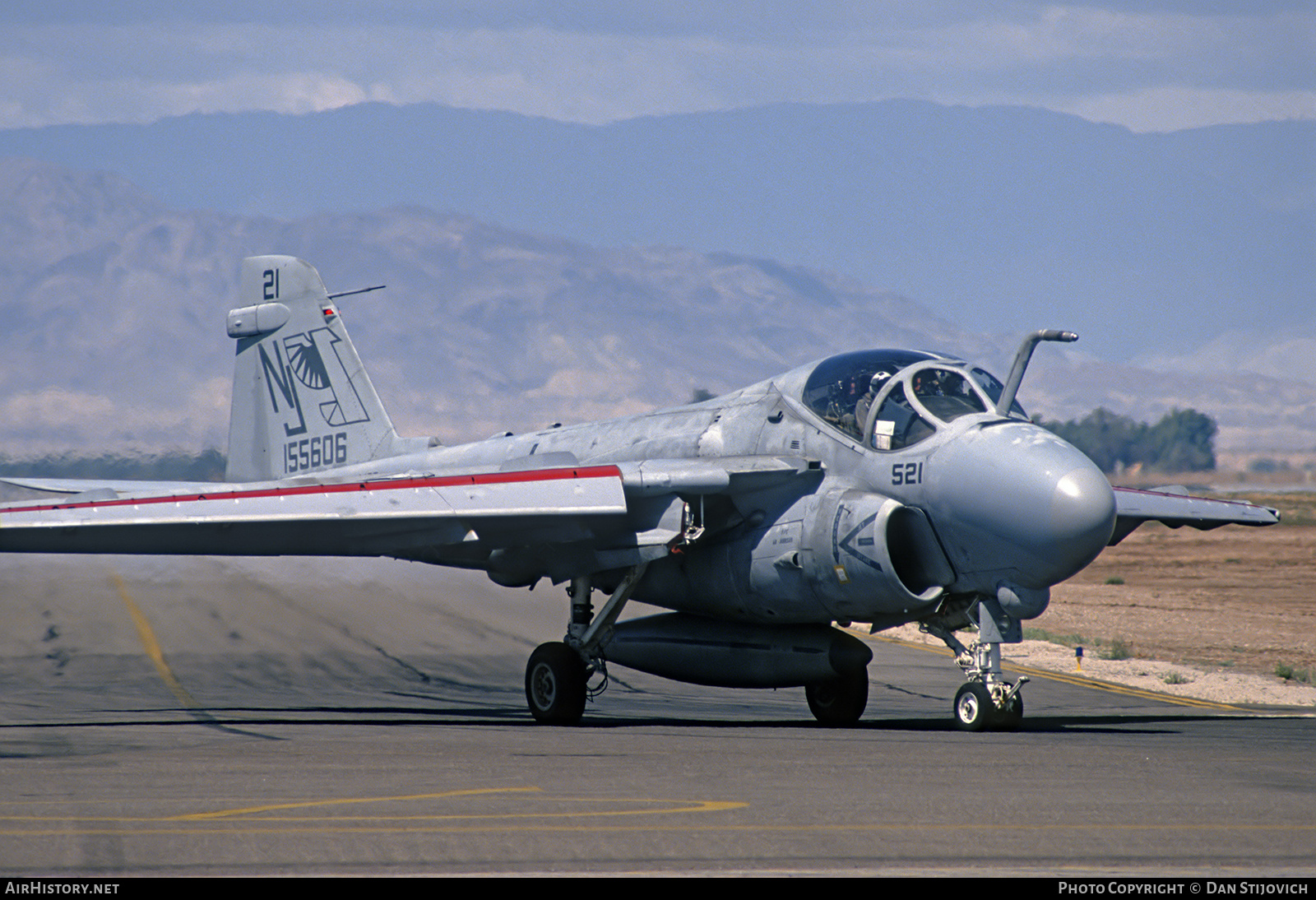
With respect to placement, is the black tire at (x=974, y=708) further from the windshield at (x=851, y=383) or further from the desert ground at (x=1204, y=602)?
the desert ground at (x=1204, y=602)

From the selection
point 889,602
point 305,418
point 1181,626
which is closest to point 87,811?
point 889,602

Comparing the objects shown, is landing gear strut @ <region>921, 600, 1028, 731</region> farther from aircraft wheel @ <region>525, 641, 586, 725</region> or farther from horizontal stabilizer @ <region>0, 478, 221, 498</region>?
horizontal stabilizer @ <region>0, 478, 221, 498</region>

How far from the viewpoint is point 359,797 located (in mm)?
10203

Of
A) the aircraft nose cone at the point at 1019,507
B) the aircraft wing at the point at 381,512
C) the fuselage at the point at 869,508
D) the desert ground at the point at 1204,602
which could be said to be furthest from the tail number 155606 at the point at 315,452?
the desert ground at the point at 1204,602

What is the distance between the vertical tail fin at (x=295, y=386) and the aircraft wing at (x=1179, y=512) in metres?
9.75

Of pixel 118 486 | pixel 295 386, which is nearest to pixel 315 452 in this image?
pixel 295 386

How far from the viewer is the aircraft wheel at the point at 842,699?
16.6m

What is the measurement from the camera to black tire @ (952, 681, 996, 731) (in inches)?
561

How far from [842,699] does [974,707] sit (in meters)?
2.54

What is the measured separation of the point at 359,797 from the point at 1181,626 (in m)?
26.1

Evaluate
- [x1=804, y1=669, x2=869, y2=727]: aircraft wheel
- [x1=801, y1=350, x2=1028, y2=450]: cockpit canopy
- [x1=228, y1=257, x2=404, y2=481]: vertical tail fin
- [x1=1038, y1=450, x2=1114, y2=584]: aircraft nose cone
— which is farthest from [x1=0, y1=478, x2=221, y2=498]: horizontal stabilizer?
[x1=1038, y1=450, x2=1114, y2=584]: aircraft nose cone

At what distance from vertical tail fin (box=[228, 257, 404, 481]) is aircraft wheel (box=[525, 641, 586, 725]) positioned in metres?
5.93

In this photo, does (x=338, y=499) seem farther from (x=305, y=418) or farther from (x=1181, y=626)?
(x=1181, y=626)

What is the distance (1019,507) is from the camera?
13.8m
